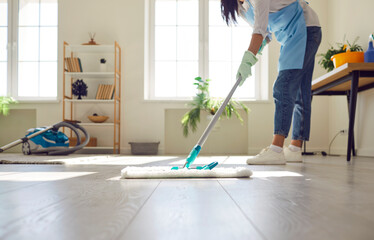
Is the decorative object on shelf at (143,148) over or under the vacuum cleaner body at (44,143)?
under

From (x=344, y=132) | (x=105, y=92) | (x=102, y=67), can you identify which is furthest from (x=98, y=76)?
(x=344, y=132)

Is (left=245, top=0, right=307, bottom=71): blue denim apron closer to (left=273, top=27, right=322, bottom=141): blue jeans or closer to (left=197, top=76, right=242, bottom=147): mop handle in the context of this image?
(left=273, top=27, right=322, bottom=141): blue jeans

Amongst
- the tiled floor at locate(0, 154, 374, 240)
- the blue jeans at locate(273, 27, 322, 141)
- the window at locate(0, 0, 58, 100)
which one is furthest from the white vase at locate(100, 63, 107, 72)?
the tiled floor at locate(0, 154, 374, 240)

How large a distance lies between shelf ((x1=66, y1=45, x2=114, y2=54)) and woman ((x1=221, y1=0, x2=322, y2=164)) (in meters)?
2.48

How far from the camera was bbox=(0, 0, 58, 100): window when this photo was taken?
4609mm

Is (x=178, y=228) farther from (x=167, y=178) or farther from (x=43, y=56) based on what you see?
(x=43, y=56)

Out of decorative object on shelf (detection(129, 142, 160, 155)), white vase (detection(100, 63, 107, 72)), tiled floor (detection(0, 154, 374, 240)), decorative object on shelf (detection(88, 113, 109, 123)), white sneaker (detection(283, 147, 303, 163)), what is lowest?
decorative object on shelf (detection(129, 142, 160, 155))

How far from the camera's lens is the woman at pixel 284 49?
1888 mm

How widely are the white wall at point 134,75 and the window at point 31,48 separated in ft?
0.97

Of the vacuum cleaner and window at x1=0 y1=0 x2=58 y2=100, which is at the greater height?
window at x1=0 y1=0 x2=58 y2=100

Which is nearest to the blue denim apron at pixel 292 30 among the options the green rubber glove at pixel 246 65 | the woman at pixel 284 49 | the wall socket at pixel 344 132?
the woman at pixel 284 49

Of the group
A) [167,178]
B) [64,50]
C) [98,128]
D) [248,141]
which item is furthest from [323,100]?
[167,178]

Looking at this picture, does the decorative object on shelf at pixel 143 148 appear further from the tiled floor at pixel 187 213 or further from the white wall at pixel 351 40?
the tiled floor at pixel 187 213

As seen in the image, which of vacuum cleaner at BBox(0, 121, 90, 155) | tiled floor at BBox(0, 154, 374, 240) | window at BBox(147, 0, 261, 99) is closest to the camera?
tiled floor at BBox(0, 154, 374, 240)
